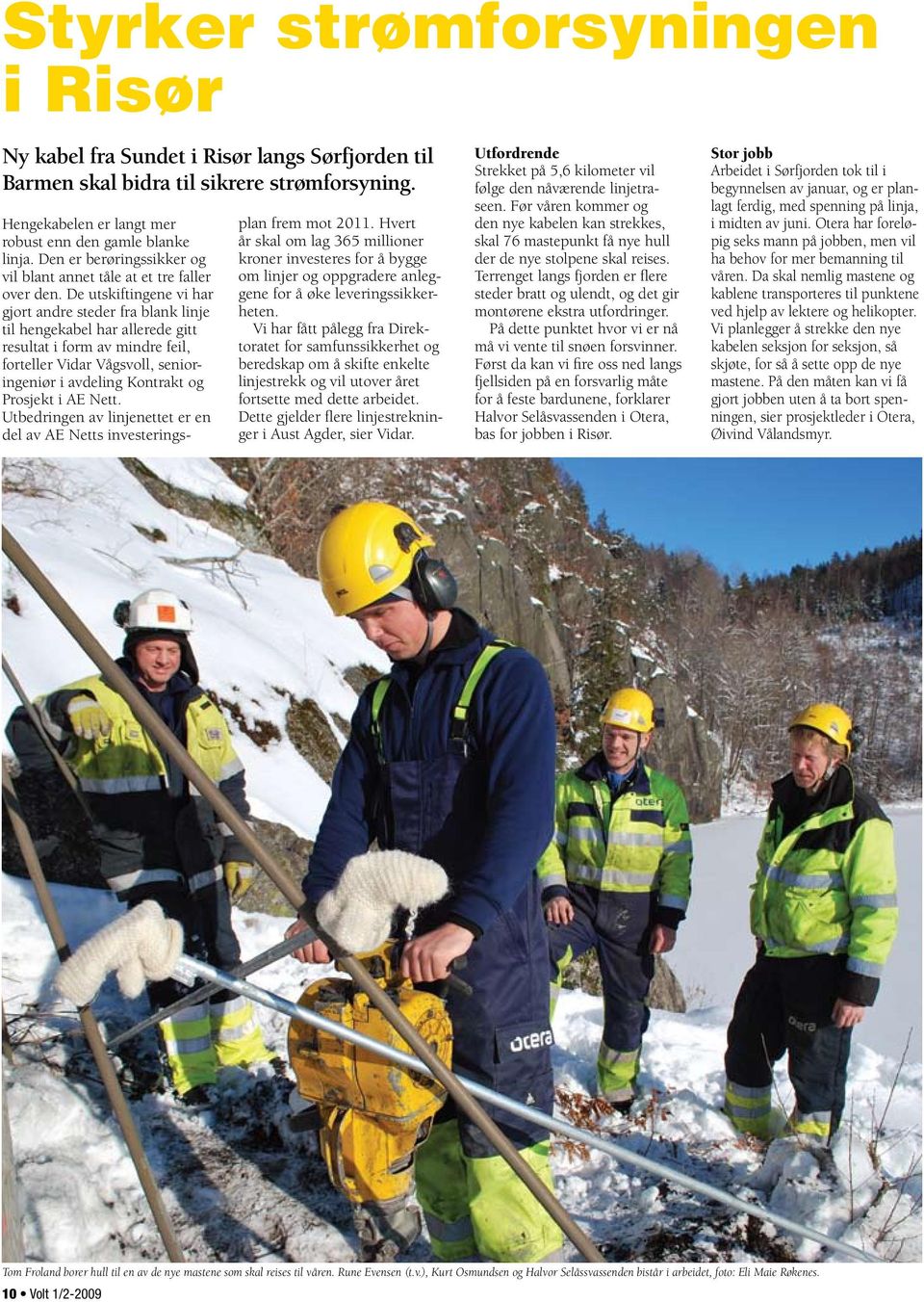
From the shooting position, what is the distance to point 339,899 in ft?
6.23

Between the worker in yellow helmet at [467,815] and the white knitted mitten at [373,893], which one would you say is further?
the worker in yellow helmet at [467,815]

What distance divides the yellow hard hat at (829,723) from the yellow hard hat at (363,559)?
2032 millimetres

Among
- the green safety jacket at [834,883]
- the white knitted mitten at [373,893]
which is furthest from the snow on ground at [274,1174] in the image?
the white knitted mitten at [373,893]

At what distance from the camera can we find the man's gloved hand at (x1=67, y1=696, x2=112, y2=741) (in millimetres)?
3570

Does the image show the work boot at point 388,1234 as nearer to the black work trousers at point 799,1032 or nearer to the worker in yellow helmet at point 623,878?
the worker in yellow helmet at point 623,878

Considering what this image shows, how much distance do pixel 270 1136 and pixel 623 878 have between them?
1.94 metres

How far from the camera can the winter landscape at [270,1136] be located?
8.92 ft

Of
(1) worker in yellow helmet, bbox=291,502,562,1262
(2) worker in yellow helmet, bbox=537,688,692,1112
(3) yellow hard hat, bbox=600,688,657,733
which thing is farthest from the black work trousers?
(1) worker in yellow helmet, bbox=291,502,562,1262

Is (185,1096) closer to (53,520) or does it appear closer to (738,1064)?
(738,1064)

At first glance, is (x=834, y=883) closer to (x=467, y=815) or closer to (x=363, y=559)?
(x=467, y=815)

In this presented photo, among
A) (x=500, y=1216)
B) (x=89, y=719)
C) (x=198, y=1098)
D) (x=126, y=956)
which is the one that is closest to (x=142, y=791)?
(x=89, y=719)

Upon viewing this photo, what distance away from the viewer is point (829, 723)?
11.6 feet
